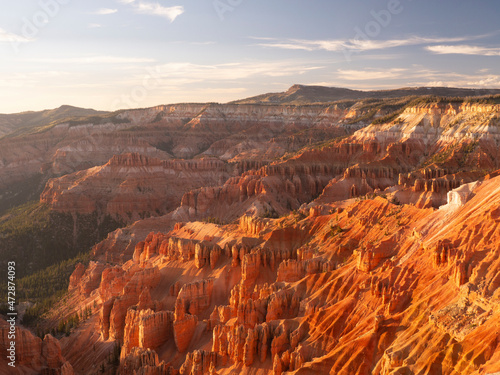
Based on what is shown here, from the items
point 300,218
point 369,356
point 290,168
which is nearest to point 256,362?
point 369,356

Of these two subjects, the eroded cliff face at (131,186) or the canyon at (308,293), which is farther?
the eroded cliff face at (131,186)

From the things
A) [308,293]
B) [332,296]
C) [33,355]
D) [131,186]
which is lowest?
[33,355]

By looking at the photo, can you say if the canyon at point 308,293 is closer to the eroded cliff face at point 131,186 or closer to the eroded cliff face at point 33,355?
the eroded cliff face at point 33,355

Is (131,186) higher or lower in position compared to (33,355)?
higher

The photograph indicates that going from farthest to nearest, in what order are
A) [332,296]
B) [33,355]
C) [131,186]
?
[131,186] < [33,355] < [332,296]

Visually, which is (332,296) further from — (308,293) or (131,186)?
(131,186)

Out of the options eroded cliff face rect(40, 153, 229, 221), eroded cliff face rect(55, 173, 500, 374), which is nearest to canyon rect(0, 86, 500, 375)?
eroded cliff face rect(55, 173, 500, 374)

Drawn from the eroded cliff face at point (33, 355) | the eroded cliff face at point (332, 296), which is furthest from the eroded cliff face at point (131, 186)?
the eroded cliff face at point (33, 355)

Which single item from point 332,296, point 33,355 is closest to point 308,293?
point 332,296

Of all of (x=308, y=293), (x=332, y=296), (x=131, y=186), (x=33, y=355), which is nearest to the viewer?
(x=332, y=296)

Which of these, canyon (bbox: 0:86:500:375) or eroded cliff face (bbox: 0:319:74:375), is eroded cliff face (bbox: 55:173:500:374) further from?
eroded cliff face (bbox: 0:319:74:375)

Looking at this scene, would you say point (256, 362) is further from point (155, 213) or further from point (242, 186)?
point (155, 213)
